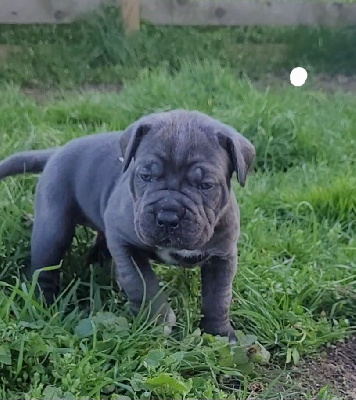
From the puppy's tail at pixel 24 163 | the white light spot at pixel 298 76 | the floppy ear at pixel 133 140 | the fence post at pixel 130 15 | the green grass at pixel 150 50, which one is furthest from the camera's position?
the fence post at pixel 130 15

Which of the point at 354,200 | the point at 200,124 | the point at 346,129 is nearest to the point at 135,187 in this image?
the point at 200,124

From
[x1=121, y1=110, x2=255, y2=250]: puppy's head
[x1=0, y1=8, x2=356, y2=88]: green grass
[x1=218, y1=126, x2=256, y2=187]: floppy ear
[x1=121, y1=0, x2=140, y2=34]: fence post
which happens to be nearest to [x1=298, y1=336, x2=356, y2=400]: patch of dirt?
[x1=121, y1=110, x2=255, y2=250]: puppy's head

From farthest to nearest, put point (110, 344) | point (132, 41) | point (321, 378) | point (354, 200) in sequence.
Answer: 1. point (132, 41)
2. point (354, 200)
3. point (321, 378)
4. point (110, 344)

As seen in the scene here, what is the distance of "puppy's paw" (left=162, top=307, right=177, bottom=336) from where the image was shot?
3.49 metres

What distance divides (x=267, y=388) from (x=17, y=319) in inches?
42.0

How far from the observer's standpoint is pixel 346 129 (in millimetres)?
6344

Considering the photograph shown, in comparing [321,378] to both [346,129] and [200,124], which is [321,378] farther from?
[346,129]

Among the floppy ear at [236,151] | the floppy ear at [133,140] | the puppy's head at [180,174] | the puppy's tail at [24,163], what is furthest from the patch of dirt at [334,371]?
the puppy's tail at [24,163]

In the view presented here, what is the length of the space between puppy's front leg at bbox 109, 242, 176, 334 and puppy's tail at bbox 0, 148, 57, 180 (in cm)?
89

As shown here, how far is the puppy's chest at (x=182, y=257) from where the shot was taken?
11.2 feet

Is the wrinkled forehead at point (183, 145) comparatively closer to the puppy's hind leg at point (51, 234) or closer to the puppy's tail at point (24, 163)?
the puppy's hind leg at point (51, 234)

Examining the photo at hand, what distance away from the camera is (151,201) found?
315cm

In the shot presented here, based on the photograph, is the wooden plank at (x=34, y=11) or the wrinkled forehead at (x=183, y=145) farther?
the wooden plank at (x=34, y=11)

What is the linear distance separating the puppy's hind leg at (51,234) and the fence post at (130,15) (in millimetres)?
4910
